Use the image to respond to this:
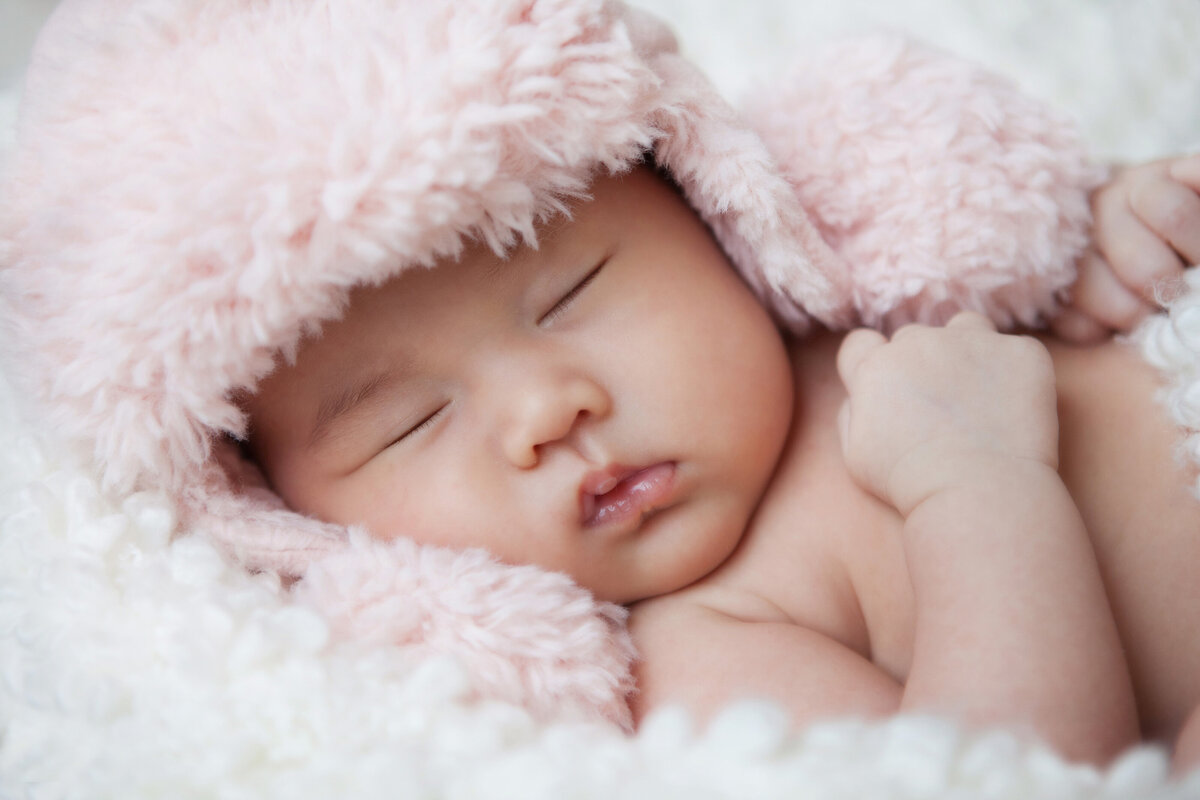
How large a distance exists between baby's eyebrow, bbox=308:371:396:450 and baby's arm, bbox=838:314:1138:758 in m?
0.49

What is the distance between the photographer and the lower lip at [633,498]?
0.93 m

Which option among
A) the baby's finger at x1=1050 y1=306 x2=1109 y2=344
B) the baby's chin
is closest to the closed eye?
the baby's chin

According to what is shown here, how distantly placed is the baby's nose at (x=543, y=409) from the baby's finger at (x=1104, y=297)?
0.63 m

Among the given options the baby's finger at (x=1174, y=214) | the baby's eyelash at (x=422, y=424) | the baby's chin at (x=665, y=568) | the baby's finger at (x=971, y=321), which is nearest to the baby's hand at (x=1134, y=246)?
the baby's finger at (x=1174, y=214)

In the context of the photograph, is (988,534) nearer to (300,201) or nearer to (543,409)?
(543,409)

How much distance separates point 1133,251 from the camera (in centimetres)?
107

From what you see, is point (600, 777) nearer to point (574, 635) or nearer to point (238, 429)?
point (574, 635)

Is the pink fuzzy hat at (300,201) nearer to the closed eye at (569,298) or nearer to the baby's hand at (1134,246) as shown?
the closed eye at (569,298)

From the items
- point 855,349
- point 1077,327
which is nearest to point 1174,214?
point 1077,327

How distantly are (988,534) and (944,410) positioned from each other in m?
0.16

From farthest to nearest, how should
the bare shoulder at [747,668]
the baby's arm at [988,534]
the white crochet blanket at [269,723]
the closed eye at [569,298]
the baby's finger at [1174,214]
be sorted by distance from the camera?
1. the baby's finger at [1174,214]
2. the closed eye at [569,298]
3. the bare shoulder at [747,668]
4. the baby's arm at [988,534]
5. the white crochet blanket at [269,723]

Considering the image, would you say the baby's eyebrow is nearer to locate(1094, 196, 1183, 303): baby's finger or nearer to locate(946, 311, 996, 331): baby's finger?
locate(946, 311, 996, 331): baby's finger

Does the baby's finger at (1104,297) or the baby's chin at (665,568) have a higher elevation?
the baby's finger at (1104,297)

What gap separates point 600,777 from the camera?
59cm
